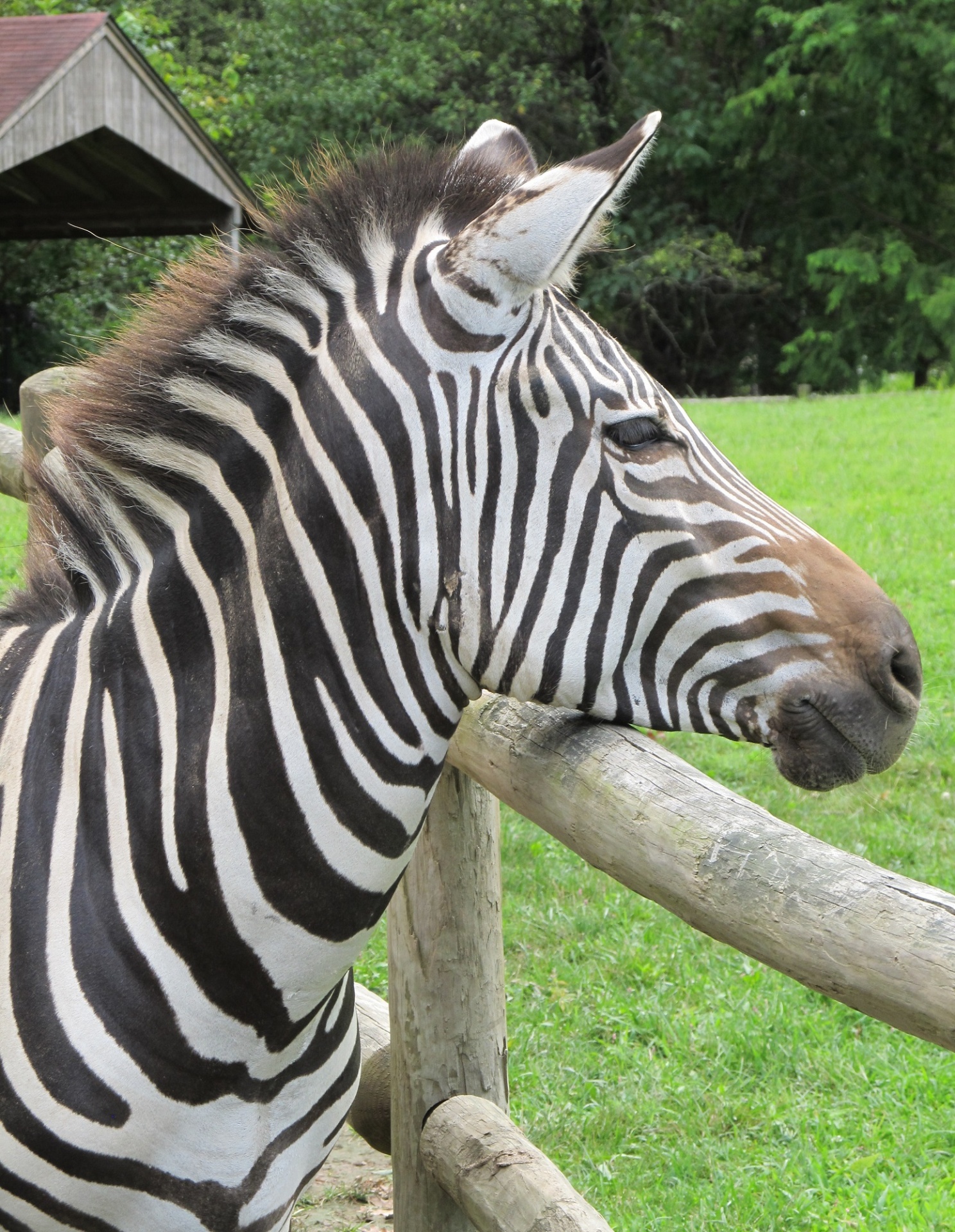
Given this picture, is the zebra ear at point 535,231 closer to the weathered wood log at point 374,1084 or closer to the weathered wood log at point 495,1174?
the weathered wood log at point 495,1174

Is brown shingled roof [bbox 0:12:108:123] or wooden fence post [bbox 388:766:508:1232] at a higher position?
brown shingled roof [bbox 0:12:108:123]

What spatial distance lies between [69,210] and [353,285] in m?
10.9

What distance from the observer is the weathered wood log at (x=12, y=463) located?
12.8 feet

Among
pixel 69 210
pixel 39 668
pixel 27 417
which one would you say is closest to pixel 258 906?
pixel 39 668

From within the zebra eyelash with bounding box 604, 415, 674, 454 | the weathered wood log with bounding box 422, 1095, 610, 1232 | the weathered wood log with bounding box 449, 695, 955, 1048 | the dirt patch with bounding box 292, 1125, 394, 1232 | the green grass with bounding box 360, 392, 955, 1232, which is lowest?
the dirt patch with bounding box 292, 1125, 394, 1232

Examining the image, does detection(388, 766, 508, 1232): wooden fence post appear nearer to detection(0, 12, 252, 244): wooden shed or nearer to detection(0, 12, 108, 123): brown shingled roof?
detection(0, 12, 252, 244): wooden shed

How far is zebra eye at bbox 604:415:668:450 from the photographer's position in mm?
1500

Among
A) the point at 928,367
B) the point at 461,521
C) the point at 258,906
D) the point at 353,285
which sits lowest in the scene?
the point at 928,367

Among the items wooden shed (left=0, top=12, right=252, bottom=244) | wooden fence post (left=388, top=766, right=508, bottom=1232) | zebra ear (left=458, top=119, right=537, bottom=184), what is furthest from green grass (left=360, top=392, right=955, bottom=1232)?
wooden shed (left=0, top=12, right=252, bottom=244)

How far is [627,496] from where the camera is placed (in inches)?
58.6

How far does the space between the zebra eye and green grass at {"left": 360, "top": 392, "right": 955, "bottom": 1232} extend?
1222 millimetres

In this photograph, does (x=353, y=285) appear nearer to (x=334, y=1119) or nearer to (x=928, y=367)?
(x=334, y=1119)

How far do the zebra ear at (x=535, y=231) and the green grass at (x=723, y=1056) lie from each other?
1.41 m

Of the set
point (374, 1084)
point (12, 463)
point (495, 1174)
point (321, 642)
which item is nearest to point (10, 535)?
point (12, 463)
